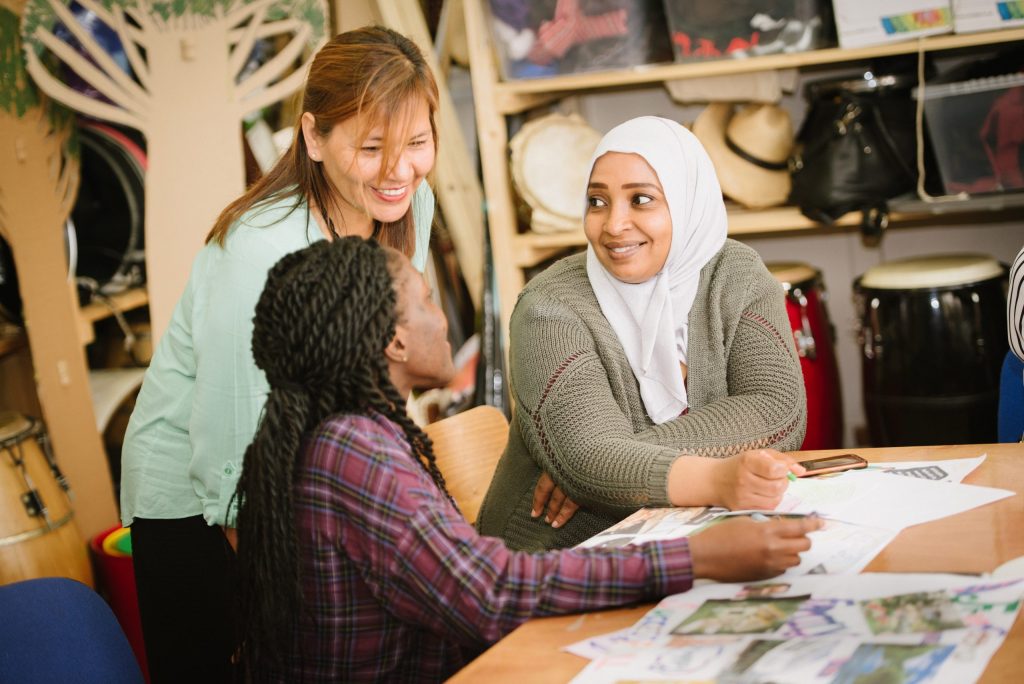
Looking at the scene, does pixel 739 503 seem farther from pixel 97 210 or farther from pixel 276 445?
pixel 97 210

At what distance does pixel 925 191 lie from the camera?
3.14 meters

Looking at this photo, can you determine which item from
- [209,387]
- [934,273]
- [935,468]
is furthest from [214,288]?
[934,273]

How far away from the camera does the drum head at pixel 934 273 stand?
3033 millimetres

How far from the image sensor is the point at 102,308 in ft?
10.8

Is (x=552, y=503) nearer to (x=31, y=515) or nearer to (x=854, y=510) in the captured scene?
(x=854, y=510)

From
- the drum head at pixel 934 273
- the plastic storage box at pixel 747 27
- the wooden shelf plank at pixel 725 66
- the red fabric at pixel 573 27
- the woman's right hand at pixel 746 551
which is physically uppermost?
the red fabric at pixel 573 27

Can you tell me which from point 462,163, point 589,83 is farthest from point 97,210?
point 589,83

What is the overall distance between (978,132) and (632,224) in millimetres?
1528

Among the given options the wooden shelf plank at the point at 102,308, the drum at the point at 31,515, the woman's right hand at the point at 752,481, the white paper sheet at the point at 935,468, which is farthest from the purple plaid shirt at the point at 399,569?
the wooden shelf plank at the point at 102,308

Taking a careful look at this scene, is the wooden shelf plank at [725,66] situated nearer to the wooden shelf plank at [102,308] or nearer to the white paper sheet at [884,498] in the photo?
the wooden shelf plank at [102,308]

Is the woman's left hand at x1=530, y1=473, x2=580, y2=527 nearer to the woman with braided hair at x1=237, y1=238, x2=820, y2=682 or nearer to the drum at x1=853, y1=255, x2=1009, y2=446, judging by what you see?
the woman with braided hair at x1=237, y1=238, x2=820, y2=682

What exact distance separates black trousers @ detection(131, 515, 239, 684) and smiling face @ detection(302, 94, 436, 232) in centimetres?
57

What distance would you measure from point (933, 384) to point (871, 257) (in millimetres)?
737

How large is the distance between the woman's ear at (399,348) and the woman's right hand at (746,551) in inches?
16.6
